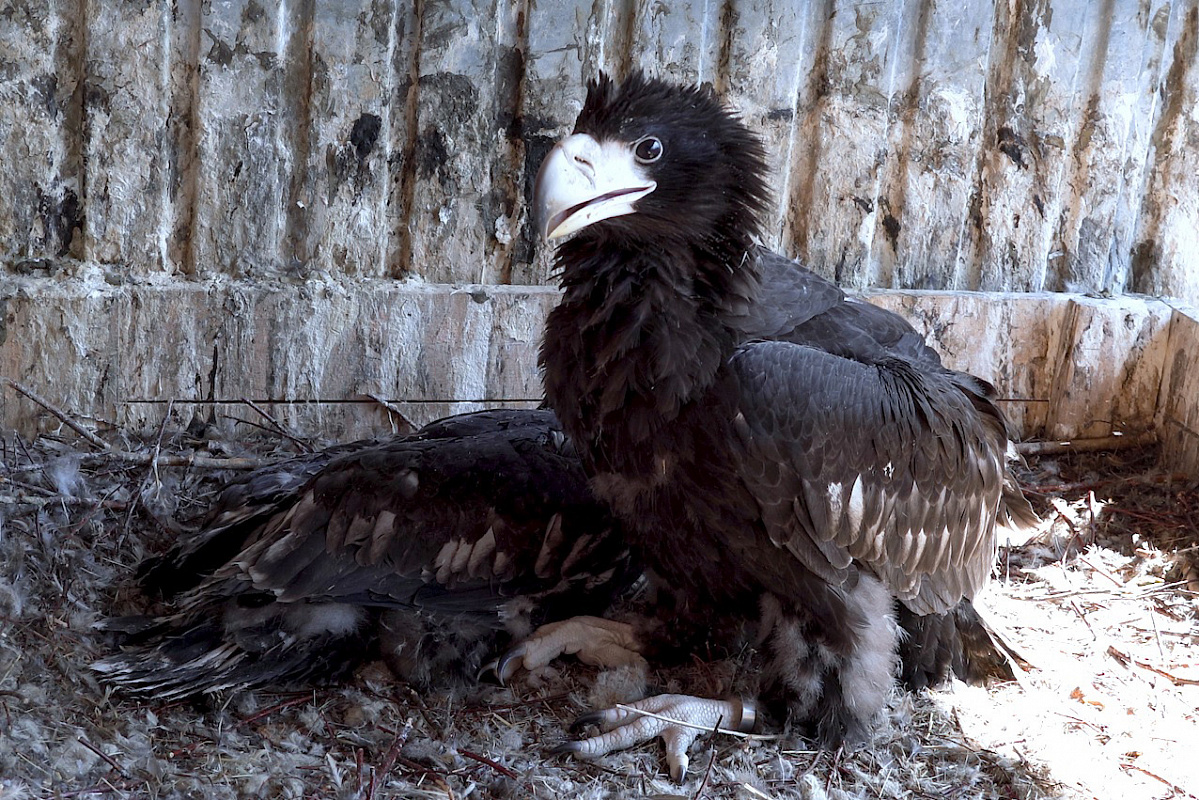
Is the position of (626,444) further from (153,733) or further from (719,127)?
(153,733)

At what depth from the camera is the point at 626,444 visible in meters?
2.94

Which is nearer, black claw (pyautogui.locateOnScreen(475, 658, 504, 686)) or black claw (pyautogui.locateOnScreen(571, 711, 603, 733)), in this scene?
black claw (pyautogui.locateOnScreen(571, 711, 603, 733))

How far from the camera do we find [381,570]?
3.10 meters

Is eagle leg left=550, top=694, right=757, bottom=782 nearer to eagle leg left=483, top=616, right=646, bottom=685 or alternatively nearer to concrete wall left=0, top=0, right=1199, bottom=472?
eagle leg left=483, top=616, right=646, bottom=685

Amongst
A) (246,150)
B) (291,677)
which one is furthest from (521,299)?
(291,677)

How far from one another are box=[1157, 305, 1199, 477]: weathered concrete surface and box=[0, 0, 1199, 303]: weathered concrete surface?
0.29 m

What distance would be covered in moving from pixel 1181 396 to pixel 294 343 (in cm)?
330

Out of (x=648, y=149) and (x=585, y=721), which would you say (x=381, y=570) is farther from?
(x=648, y=149)

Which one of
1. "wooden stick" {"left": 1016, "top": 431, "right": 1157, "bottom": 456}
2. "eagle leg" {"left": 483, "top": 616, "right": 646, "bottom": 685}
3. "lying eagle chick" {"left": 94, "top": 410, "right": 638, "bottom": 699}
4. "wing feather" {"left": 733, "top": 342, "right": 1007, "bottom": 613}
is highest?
"wing feather" {"left": 733, "top": 342, "right": 1007, "bottom": 613}

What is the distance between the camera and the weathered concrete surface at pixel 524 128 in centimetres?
371

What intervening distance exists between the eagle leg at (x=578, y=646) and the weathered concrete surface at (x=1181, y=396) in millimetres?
2476

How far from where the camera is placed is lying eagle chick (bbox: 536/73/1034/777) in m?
2.80

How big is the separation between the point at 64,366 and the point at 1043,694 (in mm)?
3126

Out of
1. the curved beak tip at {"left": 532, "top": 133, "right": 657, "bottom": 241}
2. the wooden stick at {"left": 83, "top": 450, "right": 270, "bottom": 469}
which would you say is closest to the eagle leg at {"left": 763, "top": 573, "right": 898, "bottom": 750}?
the curved beak tip at {"left": 532, "top": 133, "right": 657, "bottom": 241}
